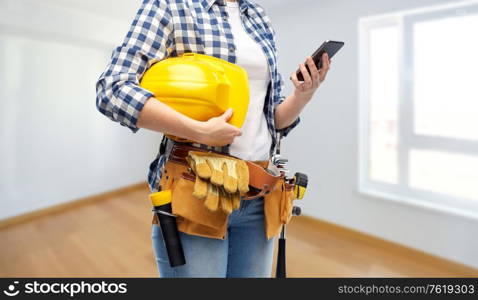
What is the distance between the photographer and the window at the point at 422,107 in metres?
2.16

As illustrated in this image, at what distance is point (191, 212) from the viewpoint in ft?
2.24

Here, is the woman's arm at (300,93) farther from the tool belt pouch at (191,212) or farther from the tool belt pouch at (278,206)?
the tool belt pouch at (191,212)

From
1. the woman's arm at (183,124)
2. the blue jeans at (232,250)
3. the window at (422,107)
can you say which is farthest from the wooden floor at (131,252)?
the woman's arm at (183,124)

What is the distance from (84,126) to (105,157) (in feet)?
1.61

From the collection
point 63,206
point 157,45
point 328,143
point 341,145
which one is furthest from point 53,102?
point 157,45

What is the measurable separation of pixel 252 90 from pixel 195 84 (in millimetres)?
197

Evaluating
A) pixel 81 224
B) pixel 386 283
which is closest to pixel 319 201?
pixel 386 283

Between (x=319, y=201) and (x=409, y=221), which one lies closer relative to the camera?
(x=409, y=221)

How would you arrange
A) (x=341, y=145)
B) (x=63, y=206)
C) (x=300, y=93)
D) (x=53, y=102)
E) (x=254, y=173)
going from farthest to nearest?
1. (x=63, y=206)
2. (x=53, y=102)
3. (x=341, y=145)
4. (x=300, y=93)
5. (x=254, y=173)

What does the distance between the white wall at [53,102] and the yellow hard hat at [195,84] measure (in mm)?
2928

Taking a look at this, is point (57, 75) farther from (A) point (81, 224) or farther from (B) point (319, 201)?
(B) point (319, 201)

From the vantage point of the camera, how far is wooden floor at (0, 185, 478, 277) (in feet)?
7.34

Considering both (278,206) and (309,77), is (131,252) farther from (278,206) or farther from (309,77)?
(309,77)

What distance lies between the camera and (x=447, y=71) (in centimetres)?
223
